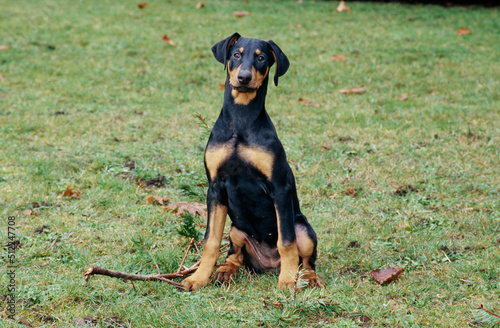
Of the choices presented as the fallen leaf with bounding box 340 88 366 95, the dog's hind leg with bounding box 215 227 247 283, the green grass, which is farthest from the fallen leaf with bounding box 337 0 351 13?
the dog's hind leg with bounding box 215 227 247 283

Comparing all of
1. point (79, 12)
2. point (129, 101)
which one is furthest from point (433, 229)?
point (79, 12)

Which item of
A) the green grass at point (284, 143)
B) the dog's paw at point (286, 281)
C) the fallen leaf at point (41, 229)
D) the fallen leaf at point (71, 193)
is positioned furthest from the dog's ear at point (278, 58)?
the fallen leaf at point (71, 193)

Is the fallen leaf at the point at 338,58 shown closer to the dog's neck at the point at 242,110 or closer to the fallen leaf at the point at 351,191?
the fallen leaf at the point at 351,191

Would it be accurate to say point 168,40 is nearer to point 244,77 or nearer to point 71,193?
point 71,193

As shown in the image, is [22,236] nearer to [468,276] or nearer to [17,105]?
[468,276]

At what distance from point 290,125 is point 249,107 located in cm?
389

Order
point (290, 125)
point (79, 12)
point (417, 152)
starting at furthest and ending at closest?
point (79, 12), point (290, 125), point (417, 152)

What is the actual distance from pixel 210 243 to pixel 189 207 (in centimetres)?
134

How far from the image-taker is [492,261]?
4219mm

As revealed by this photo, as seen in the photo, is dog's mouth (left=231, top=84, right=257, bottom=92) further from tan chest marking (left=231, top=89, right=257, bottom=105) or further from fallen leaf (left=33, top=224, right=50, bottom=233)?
fallen leaf (left=33, top=224, right=50, bottom=233)

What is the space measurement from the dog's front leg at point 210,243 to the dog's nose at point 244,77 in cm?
82

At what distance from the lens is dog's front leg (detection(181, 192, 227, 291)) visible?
386 cm

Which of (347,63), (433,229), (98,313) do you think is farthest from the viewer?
(347,63)

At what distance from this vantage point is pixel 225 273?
3.98 m
